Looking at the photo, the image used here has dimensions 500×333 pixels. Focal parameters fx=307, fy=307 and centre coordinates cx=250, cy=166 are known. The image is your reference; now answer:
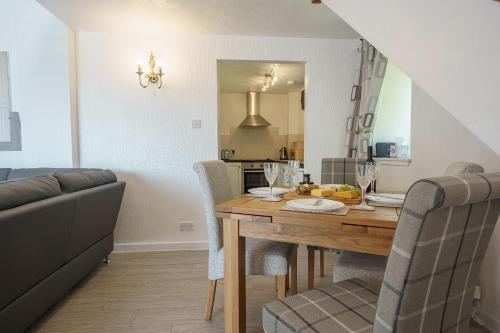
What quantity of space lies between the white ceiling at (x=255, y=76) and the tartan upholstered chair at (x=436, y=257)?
324cm

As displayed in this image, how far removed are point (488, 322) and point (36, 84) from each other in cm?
406

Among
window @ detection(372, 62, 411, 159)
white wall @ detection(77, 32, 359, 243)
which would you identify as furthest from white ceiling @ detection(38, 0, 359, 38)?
window @ detection(372, 62, 411, 159)

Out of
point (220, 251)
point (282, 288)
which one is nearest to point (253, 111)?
point (220, 251)

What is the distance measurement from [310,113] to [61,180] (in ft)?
7.77

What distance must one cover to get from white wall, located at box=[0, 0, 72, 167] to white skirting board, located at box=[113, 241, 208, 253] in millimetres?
981

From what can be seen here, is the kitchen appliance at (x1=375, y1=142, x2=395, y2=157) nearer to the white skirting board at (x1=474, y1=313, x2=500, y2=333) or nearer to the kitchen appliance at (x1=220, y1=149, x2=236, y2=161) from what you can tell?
the white skirting board at (x1=474, y1=313, x2=500, y2=333)

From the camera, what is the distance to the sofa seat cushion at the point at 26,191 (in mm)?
1447

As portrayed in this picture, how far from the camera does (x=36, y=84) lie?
3029 millimetres

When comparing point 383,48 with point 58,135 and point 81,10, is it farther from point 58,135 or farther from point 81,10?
point 58,135

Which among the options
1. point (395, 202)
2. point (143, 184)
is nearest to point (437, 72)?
point (395, 202)

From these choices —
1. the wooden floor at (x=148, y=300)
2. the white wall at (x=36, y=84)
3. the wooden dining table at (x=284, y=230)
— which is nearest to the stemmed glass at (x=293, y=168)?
the wooden dining table at (x=284, y=230)

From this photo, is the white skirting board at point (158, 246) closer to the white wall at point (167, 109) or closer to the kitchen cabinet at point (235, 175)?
the white wall at point (167, 109)

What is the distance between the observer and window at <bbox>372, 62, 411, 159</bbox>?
3.09m

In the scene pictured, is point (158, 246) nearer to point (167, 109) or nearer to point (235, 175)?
point (167, 109)
